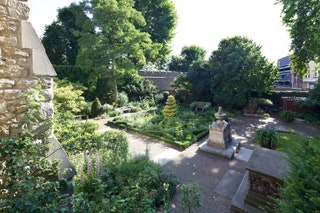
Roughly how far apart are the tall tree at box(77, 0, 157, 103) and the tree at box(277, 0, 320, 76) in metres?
8.79

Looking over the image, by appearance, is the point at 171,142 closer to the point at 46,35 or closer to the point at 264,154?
the point at 264,154

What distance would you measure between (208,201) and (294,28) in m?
10.5

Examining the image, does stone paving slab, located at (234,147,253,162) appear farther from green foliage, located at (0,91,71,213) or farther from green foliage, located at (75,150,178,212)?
green foliage, located at (0,91,71,213)

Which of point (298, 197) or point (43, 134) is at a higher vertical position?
point (43, 134)

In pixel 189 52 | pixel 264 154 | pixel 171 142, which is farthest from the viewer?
pixel 189 52

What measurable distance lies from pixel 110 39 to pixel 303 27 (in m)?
12.0

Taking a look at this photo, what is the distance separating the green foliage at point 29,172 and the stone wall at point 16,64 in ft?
0.40

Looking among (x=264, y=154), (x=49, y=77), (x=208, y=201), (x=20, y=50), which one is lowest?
(x=208, y=201)

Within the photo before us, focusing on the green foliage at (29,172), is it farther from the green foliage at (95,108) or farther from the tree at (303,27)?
the tree at (303,27)

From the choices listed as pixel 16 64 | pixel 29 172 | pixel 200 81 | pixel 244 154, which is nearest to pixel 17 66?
pixel 16 64

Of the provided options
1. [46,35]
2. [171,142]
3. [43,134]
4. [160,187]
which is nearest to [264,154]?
[160,187]

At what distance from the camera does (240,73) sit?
453 inches

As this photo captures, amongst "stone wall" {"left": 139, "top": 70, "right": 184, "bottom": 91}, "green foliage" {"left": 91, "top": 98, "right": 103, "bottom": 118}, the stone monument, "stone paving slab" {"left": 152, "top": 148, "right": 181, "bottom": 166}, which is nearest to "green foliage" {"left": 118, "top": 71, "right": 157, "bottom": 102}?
"stone wall" {"left": 139, "top": 70, "right": 184, "bottom": 91}

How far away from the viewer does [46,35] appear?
14.2 metres
